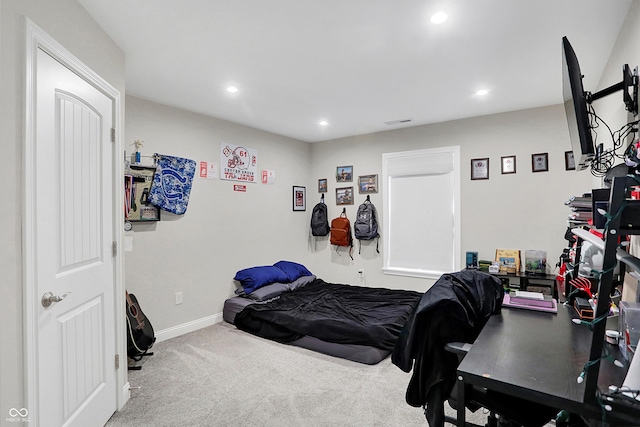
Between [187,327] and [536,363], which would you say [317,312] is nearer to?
[187,327]

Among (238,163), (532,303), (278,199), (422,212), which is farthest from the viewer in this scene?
(278,199)

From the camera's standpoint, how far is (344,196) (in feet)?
17.1

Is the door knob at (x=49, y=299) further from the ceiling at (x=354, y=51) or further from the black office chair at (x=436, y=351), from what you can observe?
the black office chair at (x=436, y=351)

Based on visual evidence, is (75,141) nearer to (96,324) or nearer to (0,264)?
(0,264)

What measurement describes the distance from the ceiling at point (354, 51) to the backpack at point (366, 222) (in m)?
1.60

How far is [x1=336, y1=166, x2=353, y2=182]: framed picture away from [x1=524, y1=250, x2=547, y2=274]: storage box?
2552 millimetres

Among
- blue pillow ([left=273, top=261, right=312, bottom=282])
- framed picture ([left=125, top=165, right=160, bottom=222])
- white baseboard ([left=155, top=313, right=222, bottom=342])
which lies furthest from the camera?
blue pillow ([left=273, top=261, right=312, bottom=282])

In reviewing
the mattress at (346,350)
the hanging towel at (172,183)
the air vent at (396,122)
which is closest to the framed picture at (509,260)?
the mattress at (346,350)

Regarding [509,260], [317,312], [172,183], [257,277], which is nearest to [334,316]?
[317,312]

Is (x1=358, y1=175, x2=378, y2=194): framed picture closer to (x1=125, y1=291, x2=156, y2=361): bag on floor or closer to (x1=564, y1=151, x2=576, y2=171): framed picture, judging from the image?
(x1=564, y1=151, x2=576, y2=171): framed picture

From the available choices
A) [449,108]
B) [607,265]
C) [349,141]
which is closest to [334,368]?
[607,265]

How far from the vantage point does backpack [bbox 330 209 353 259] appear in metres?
5.07

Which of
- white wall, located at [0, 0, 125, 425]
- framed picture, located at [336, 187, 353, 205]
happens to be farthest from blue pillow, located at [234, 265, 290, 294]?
white wall, located at [0, 0, 125, 425]

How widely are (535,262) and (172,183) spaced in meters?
4.04
